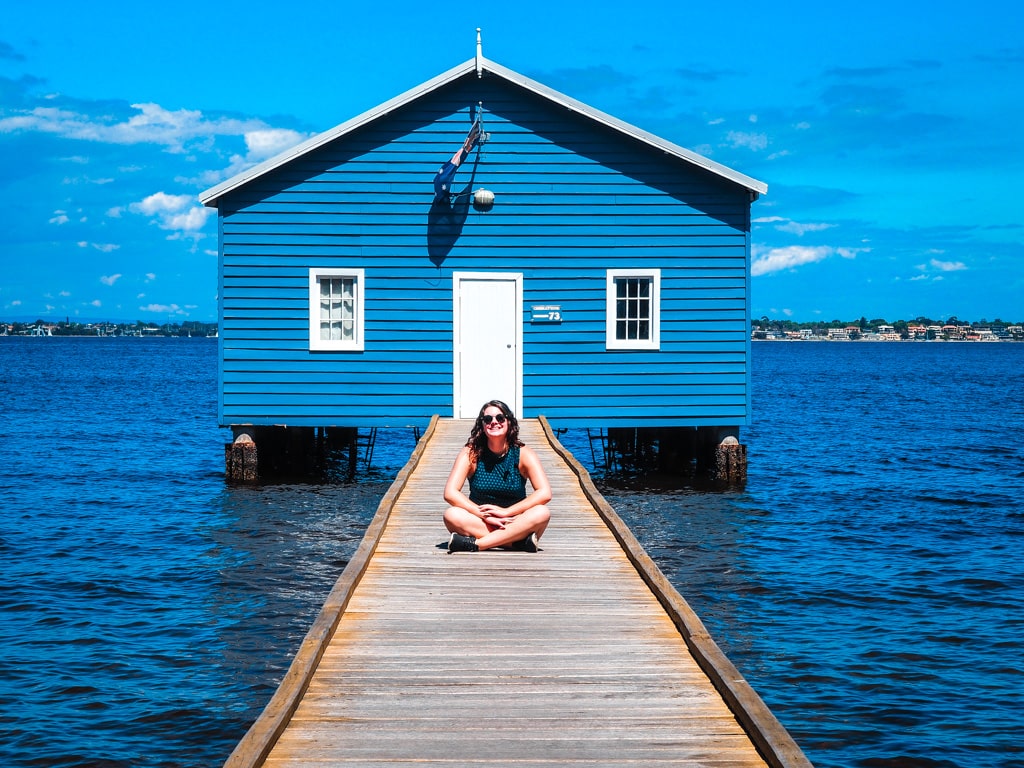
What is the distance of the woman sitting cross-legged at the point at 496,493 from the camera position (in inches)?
375

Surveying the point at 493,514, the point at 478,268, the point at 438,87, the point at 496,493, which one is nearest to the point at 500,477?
the point at 496,493

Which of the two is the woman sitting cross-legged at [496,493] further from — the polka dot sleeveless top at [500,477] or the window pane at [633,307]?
the window pane at [633,307]

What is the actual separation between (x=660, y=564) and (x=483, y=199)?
7458 millimetres

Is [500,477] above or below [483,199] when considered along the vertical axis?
below

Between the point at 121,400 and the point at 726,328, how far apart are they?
41.7 metres

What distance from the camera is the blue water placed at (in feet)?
30.0

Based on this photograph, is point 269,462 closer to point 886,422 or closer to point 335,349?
point 335,349

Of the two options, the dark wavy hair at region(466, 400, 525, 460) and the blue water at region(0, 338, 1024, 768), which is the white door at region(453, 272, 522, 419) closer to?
the blue water at region(0, 338, 1024, 768)

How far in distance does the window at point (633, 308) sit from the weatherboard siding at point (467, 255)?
0.46ft

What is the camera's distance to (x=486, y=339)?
19828mm

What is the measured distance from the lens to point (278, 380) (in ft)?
64.6

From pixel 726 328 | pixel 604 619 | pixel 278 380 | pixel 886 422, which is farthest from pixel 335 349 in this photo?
pixel 886 422

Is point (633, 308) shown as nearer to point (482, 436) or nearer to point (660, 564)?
point (660, 564)

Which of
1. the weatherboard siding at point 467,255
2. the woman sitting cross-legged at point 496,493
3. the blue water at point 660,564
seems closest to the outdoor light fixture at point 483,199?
the weatherboard siding at point 467,255
